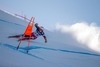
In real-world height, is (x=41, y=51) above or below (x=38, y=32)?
below

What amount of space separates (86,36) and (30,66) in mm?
1300

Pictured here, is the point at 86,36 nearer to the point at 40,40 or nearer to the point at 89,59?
the point at 89,59

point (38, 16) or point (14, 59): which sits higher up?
point (38, 16)

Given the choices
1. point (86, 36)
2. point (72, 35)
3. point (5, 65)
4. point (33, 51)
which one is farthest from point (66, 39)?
point (5, 65)

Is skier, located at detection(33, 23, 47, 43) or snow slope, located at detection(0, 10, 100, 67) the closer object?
snow slope, located at detection(0, 10, 100, 67)

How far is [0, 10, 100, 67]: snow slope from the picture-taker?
5.94 ft

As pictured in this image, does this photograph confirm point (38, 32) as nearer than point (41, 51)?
No

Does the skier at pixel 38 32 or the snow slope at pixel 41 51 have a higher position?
the skier at pixel 38 32

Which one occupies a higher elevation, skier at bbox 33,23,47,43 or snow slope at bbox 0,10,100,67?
skier at bbox 33,23,47,43

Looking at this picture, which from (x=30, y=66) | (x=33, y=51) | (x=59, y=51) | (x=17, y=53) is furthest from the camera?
(x=59, y=51)

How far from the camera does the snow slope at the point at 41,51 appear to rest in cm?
181

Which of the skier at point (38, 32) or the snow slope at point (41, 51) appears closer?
the snow slope at point (41, 51)

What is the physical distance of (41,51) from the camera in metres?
2.13

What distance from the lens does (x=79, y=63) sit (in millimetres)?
2133
